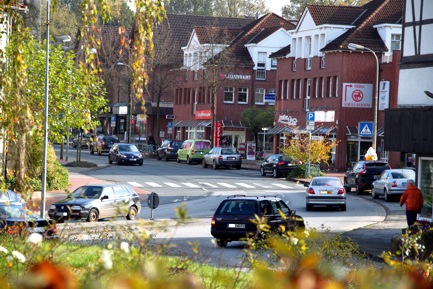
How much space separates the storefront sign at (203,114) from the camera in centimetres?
8921

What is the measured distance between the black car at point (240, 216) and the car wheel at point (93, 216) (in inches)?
317

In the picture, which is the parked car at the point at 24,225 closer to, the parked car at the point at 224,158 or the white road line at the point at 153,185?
the white road line at the point at 153,185

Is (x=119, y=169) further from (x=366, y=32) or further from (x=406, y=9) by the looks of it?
(x=406, y=9)

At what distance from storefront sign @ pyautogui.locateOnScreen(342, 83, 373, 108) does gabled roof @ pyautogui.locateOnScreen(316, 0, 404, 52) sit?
8.70 feet

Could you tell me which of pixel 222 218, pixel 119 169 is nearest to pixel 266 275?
pixel 222 218

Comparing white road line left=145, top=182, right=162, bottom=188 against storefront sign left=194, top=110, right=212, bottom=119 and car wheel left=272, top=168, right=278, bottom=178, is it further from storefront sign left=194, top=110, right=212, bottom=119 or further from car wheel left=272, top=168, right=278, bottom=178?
storefront sign left=194, top=110, right=212, bottom=119

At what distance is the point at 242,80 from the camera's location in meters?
87.6

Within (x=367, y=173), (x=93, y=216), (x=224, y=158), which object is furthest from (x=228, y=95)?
(x=93, y=216)

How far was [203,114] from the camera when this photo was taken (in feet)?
298

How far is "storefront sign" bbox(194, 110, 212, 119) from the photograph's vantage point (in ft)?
293

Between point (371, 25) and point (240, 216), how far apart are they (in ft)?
152

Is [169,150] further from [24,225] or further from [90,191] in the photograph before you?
[24,225]

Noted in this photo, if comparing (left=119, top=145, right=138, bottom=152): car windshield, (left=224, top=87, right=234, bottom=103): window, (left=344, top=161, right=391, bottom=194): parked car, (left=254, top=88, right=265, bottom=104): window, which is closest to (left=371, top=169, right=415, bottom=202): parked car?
(left=344, top=161, right=391, bottom=194): parked car

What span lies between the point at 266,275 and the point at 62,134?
39.1 meters
